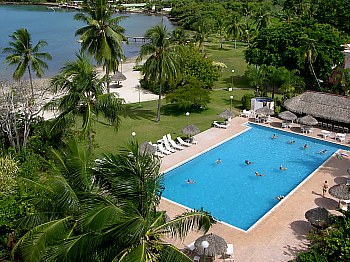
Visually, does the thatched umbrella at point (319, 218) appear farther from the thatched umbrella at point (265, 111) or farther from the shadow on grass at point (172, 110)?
the shadow on grass at point (172, 110)

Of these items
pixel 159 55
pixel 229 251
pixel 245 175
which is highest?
pixel 159 55

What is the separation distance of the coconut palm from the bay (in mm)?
33447

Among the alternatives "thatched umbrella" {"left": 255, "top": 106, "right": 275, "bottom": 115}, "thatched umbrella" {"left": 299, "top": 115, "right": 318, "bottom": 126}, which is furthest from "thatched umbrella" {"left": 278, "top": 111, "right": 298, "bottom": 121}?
"thatched umbrella" {"left": 255, "top": 106, "right": 275, "bottom": 115}

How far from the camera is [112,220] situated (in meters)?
8.87

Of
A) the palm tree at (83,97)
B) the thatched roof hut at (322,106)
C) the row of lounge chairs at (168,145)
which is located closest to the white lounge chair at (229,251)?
the palm tree at (83,97)

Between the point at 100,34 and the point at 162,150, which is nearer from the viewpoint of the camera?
the point at 162,150

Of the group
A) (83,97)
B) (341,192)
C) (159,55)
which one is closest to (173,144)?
(159,55)

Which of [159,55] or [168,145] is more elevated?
[159,55]

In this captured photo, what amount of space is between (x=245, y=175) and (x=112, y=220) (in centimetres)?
1601

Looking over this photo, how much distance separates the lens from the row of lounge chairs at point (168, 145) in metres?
25.4

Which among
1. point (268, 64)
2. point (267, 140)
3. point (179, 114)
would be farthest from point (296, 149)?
point (268, 64)

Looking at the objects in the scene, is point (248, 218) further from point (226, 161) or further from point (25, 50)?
point (25, 50)

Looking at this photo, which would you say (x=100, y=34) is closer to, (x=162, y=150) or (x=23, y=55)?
(x=23, y=55)

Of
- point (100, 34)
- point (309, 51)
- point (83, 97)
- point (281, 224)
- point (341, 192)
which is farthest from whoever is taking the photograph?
point (309, 51)
